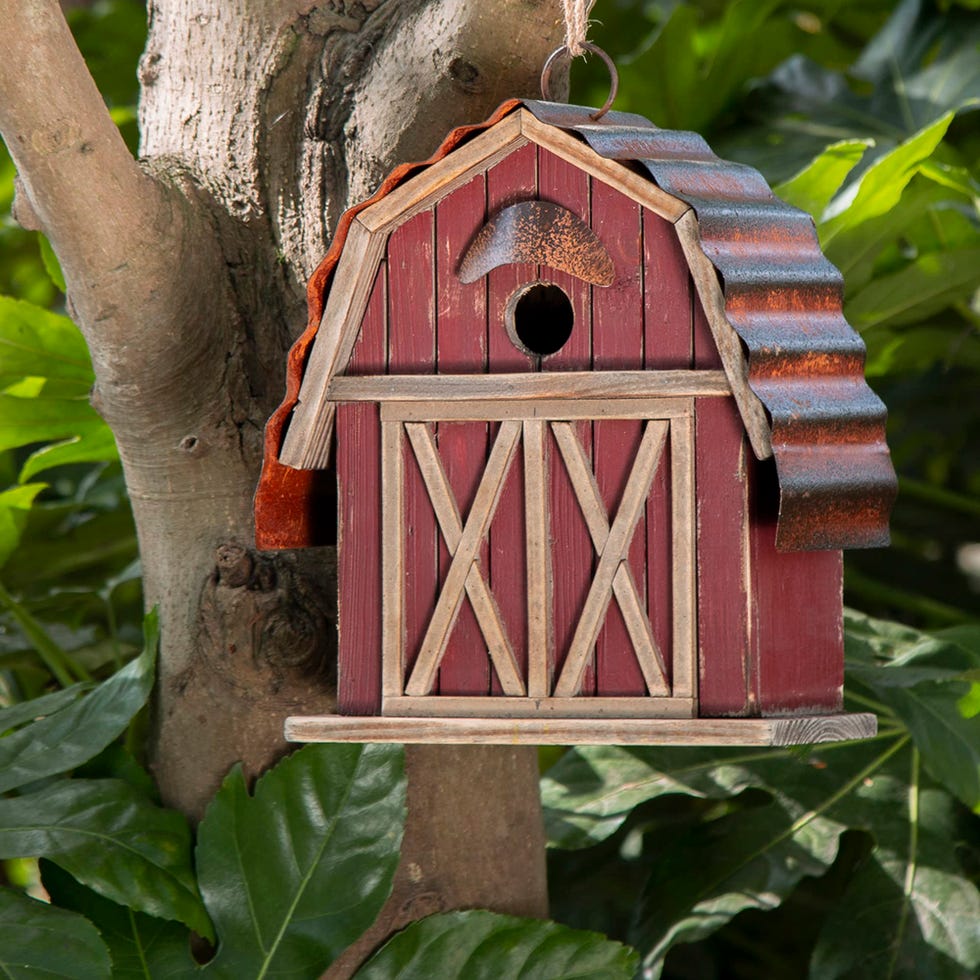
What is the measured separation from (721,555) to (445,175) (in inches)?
13.8

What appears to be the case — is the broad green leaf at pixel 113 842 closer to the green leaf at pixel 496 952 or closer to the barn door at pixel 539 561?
the green leaf at pixel 496 952

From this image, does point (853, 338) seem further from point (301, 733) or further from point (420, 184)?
point (301, 733)

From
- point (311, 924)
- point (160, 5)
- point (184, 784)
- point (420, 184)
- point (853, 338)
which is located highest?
point (160, 5)

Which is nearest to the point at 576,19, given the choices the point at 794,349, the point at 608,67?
the point at 608,67

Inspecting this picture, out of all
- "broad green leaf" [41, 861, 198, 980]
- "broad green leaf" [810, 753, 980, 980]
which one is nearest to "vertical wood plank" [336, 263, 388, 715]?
"broad green leaf" [41, 861, 198, 980]

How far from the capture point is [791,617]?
91cm

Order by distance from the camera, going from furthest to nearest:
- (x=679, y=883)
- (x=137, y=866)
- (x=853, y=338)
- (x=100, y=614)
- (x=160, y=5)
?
(x=100, y=614), (x=679, y=883), (x=160, y=5), (x=137, y=866), (x=853, y=338)

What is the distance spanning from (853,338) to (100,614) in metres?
1.20

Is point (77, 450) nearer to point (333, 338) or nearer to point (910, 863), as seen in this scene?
point (333, 338)

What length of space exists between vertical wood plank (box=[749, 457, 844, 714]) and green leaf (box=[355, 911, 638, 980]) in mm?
335

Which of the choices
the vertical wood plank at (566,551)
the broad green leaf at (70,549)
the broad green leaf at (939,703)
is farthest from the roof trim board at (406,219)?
the broad green leaf at (70,549)

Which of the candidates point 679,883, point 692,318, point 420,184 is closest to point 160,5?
point 420,184

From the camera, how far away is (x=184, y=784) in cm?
112

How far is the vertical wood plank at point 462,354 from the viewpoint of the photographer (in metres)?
0.92
